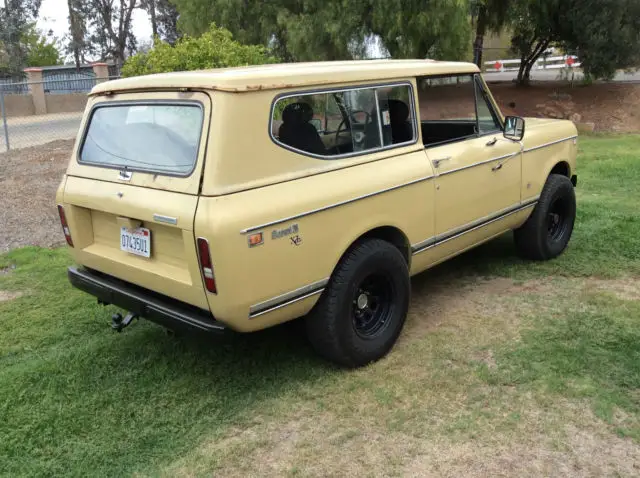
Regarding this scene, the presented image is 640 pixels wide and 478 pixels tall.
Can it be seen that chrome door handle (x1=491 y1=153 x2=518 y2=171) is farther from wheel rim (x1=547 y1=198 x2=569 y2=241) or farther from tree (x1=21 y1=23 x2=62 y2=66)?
tree (x1=21 y1=23 x2=62 y2=66)

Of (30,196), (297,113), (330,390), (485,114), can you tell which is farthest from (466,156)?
(30,196)

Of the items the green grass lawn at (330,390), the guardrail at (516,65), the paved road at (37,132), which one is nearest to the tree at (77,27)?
the paved road at (37,132)

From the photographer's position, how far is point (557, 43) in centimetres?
1527

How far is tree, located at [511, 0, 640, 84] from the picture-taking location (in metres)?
13.3

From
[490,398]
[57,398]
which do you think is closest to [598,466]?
[490,398]

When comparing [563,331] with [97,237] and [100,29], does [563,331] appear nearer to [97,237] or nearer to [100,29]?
[97,237]

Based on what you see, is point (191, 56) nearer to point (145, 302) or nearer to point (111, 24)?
point (145, 302)

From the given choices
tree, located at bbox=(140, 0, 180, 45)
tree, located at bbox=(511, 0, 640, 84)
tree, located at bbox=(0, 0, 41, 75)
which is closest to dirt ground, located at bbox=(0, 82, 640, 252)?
tree, located at bbox=(511, 0, 640, 84)

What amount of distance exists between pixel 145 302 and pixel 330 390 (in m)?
1.14

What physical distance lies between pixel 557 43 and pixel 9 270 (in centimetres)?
1403

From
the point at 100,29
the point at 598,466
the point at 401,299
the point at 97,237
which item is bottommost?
the point at 598,466

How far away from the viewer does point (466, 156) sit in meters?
4.25

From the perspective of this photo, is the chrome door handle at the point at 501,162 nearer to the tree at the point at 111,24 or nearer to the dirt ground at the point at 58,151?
the dirt ground at the point at 58,151

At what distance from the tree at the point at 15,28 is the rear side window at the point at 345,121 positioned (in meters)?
37.5
